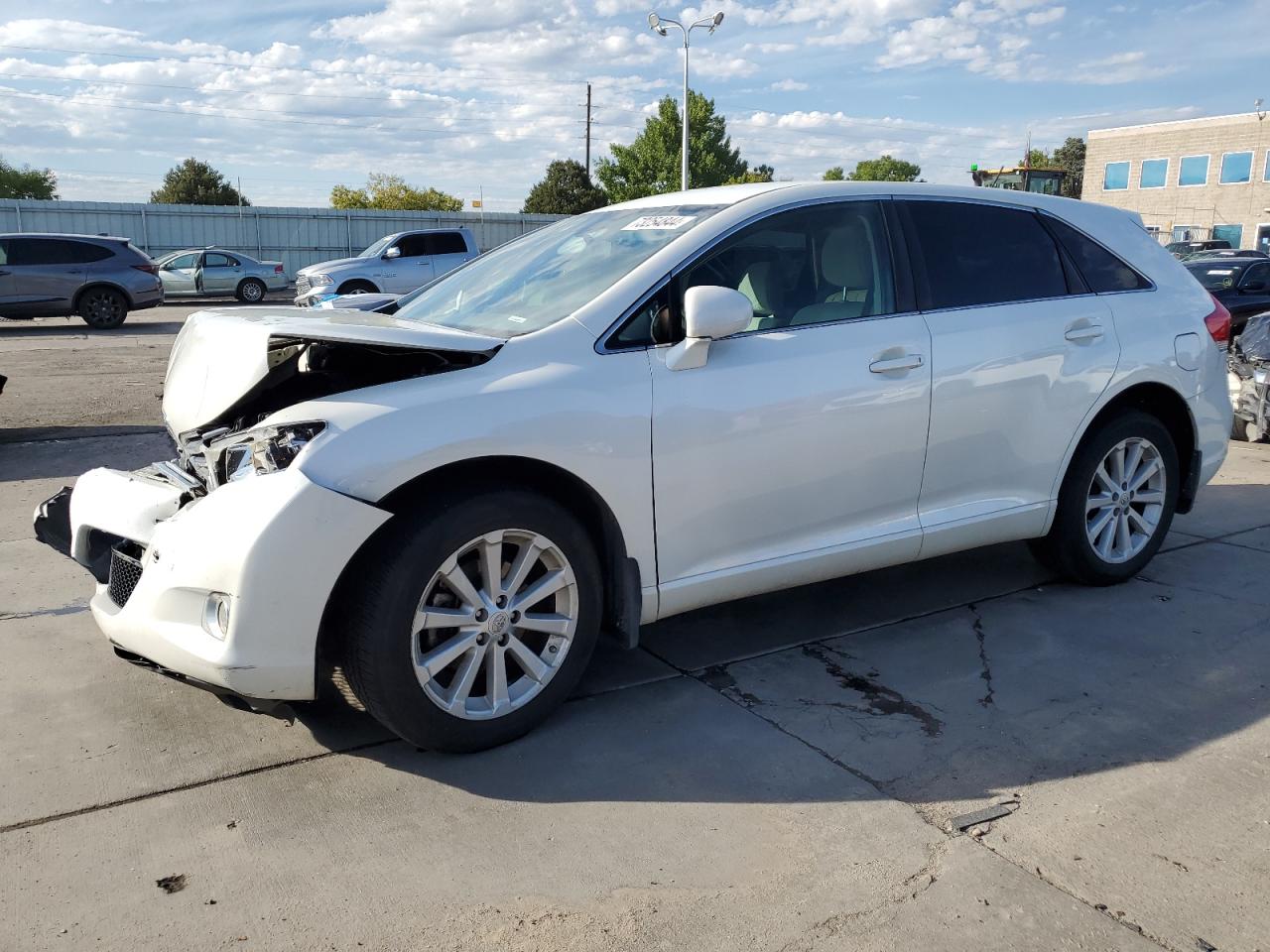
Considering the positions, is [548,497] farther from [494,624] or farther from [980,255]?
[980,255]

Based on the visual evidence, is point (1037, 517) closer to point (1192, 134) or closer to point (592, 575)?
point (592, 575)

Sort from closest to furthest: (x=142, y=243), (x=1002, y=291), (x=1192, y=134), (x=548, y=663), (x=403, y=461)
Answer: (x=403, y=461) → (x=548, y=663) → (x=1002, y=291) → (x=142, y=243) → (x=1192, y=134)

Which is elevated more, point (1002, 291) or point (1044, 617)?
point (1002, 291)

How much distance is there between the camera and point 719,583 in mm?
3734

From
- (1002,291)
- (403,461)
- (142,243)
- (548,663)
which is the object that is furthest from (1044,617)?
(142,243)

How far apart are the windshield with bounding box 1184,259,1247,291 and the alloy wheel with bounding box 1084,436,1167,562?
12962mm

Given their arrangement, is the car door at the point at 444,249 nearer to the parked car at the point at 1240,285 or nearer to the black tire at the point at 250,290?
the black tire at the point at 250,290

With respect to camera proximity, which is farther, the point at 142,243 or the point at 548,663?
the point at 142,243

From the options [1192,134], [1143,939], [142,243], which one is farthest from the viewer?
[1192,134]

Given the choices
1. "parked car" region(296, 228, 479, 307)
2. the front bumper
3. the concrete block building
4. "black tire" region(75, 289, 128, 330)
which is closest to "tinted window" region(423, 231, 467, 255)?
"parked car" region(296, 228, 479, 307)

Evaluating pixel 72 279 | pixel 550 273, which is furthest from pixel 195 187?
pixel 550 273

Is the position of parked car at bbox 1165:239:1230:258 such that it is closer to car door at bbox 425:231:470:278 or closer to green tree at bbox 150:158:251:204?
car door at bbox 425:231:470:278

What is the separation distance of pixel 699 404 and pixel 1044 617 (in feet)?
6.68

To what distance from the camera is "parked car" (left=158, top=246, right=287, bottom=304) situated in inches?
1086
